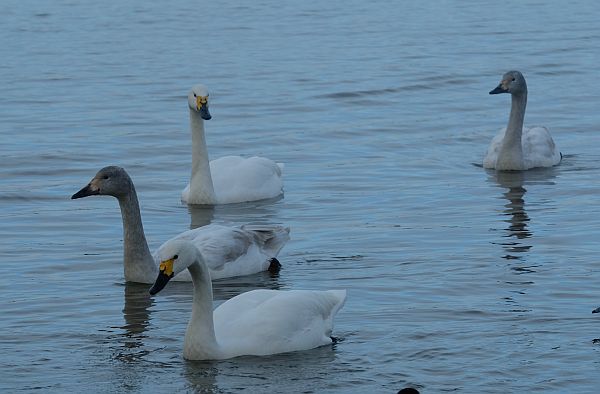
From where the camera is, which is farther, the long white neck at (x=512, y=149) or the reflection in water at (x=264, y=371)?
the long white neck at (x=512, y=149)

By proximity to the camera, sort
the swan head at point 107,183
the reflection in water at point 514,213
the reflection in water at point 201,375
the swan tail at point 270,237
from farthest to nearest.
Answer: the reflection in water at point 514,213 < the swan tail at point 270,237 < the swan head at point 107,183 < the reflection in water at point 201,375

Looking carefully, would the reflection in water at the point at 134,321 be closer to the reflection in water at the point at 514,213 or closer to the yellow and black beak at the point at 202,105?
the reflection in water at the point at 514,213

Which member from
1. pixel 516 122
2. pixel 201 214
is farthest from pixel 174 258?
pixel 516 122

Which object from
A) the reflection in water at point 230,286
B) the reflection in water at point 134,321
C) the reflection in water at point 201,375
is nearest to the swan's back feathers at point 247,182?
the reflection in water at point 230,286

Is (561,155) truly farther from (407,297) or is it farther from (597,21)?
(597,21)

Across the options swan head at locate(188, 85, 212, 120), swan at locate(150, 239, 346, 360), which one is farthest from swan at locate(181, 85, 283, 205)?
swan at locate(150, 239, 346, 360)

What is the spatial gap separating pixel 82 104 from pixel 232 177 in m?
7.67

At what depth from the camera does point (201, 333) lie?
9703 millimetres

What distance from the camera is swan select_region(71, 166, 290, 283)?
1205 cm

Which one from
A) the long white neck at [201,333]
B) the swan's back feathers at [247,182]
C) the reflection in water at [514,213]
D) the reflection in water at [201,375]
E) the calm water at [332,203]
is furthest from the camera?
the swan's back feathers at [247,182]

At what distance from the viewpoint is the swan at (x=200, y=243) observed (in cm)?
1205

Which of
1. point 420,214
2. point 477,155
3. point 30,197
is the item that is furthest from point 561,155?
point 30,197

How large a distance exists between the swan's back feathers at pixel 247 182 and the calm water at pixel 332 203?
14cm

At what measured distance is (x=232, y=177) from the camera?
15.6 metres
